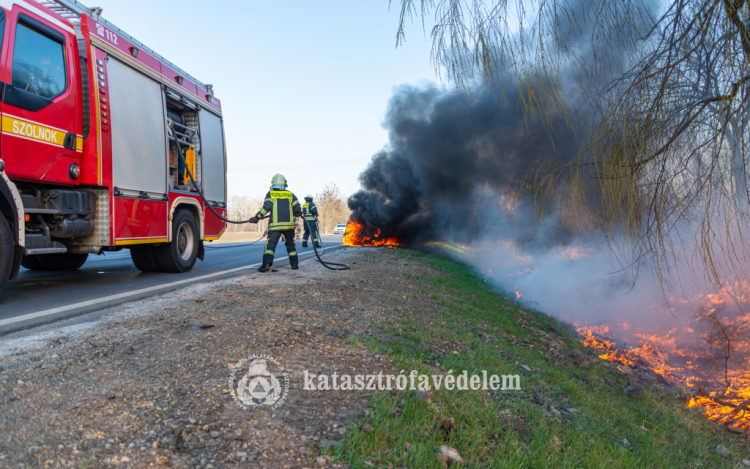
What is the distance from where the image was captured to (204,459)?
5.72ft

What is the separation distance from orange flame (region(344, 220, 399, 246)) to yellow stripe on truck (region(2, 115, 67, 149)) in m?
16.8

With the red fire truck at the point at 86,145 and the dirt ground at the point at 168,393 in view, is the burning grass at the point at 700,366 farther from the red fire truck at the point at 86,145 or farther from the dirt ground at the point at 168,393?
the red fire truck at the point at 86,145

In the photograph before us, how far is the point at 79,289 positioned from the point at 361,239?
16.5 meters

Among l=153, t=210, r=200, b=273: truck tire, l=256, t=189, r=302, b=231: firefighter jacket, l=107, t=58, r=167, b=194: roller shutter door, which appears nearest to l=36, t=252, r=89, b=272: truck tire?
l=153, t=210, r=200, b=273: truck tire

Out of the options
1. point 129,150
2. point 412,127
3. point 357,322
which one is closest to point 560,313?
point 357,322

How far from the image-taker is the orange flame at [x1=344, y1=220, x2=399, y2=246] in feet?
69.8

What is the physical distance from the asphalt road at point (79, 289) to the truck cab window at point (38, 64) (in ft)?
7.30

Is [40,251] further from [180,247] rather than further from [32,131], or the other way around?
[180,247]

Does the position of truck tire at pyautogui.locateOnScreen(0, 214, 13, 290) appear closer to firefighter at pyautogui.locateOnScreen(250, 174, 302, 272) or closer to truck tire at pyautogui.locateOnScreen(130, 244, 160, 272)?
truck tire at pyautogui.locateOnScreen(130, 244, 160, 272)

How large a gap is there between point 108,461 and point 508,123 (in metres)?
13.9

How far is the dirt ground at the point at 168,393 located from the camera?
1765 millimetres

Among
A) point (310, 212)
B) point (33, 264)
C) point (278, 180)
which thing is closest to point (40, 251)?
point (33, 264)

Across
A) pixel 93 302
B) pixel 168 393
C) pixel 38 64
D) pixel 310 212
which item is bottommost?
pixel 168 393

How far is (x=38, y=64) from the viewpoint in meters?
4.48
